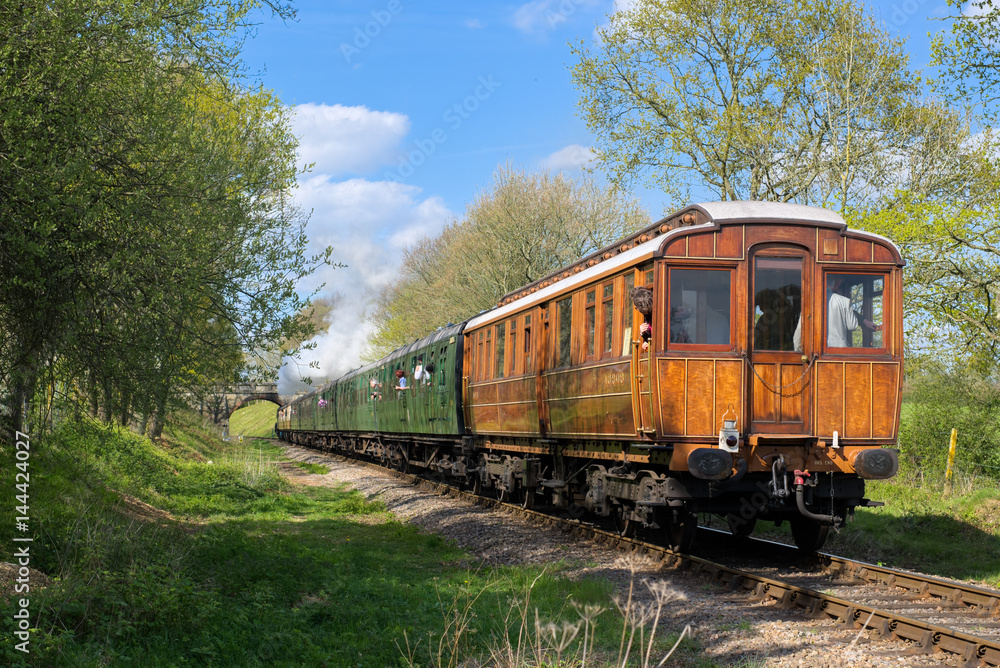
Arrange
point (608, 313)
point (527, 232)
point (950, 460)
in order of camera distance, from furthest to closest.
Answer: point (527, 232), point (950, 460), point (608, 313)

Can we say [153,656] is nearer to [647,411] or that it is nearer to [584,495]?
[647,411]

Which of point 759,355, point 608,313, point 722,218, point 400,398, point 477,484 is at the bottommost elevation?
point 477,484

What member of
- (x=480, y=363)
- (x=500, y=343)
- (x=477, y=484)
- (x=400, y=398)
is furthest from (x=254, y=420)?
(x=500, y=343)

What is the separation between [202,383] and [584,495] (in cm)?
571

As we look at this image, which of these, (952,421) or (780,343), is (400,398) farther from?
(780,343)

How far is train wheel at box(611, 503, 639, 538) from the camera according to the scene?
11109mm

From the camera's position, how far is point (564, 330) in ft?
39.9

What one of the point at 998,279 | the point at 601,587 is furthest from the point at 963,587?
the point at 998,279

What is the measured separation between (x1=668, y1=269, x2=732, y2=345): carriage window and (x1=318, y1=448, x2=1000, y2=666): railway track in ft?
7.87

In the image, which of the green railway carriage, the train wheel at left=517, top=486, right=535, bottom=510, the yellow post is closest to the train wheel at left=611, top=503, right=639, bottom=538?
the train wheel at left=517, top=486, right=535, bottom=510

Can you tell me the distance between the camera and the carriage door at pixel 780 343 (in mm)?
9406

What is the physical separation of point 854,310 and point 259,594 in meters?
6.75

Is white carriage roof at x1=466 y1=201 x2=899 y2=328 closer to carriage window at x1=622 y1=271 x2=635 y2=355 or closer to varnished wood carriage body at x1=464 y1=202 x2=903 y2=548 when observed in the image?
varnished wood carriage body at x1=464 y1=202 x2=903 y2=548

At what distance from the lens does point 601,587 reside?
8.48 metres
